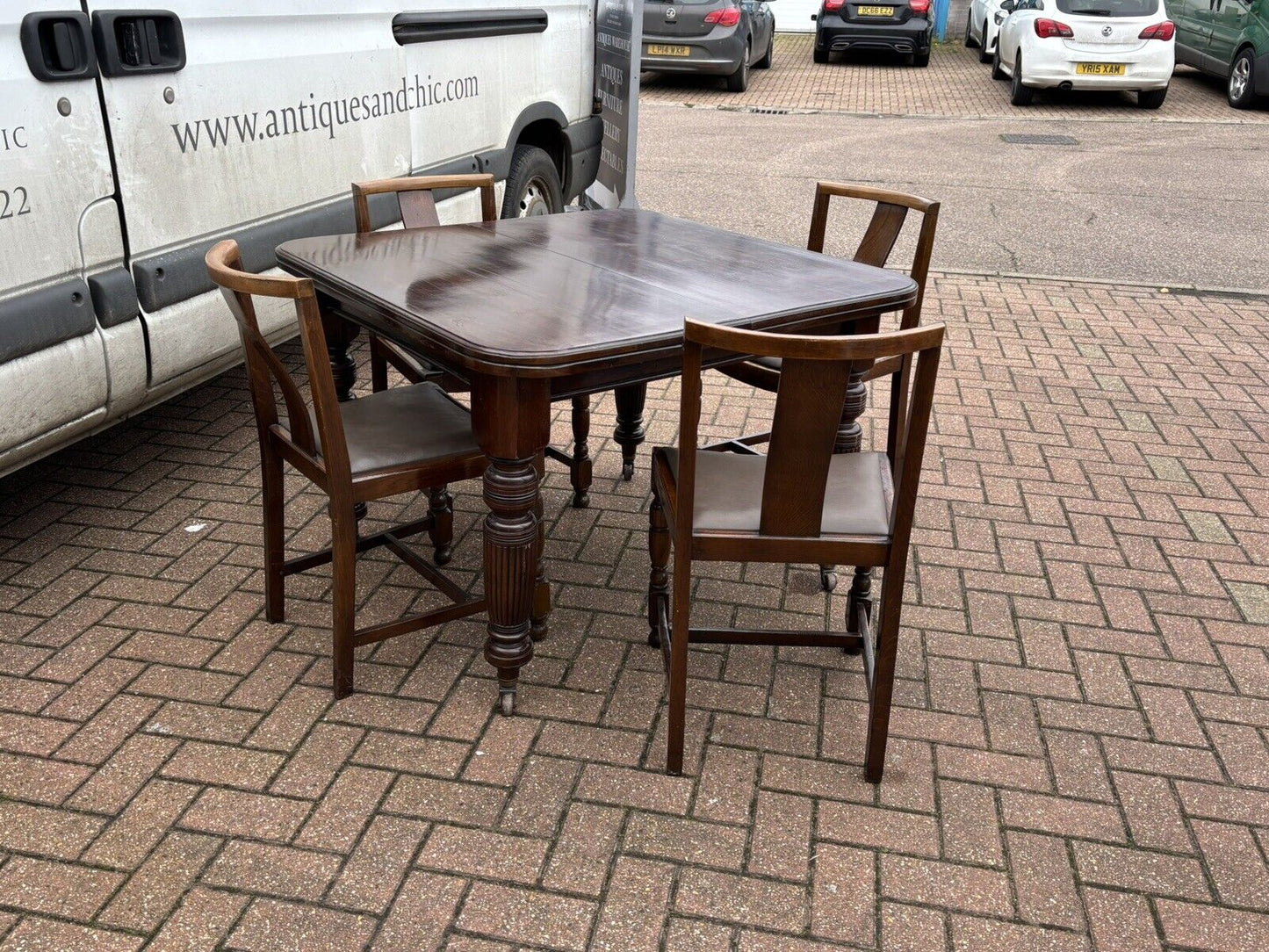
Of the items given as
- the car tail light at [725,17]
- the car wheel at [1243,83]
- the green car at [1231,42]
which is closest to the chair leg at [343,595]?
the car tail light at [725,17]

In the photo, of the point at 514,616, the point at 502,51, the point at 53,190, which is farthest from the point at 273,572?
the point at 502,51

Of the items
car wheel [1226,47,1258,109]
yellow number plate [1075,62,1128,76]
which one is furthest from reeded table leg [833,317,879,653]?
car wheel [1226,47,1258,109]

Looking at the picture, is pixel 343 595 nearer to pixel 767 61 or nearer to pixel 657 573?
pixel 657 573

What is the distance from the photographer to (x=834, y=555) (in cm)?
262

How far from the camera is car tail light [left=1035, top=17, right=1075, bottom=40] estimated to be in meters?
12.9

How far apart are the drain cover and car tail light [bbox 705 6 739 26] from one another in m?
3.78

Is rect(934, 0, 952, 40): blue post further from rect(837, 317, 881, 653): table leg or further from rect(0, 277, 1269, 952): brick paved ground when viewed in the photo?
rect(837, 317, 881, 653): table leg

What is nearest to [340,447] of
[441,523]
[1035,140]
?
[441,523]

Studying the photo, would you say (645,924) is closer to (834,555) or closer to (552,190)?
(834,555)

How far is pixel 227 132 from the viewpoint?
12.3ft

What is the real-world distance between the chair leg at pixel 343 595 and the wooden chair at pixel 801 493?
0.80 metres

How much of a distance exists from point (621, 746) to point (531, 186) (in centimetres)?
387

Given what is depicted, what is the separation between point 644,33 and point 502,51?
9252mm

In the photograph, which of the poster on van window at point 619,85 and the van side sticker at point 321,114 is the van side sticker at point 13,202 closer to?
the van side sticker at point 321,114
